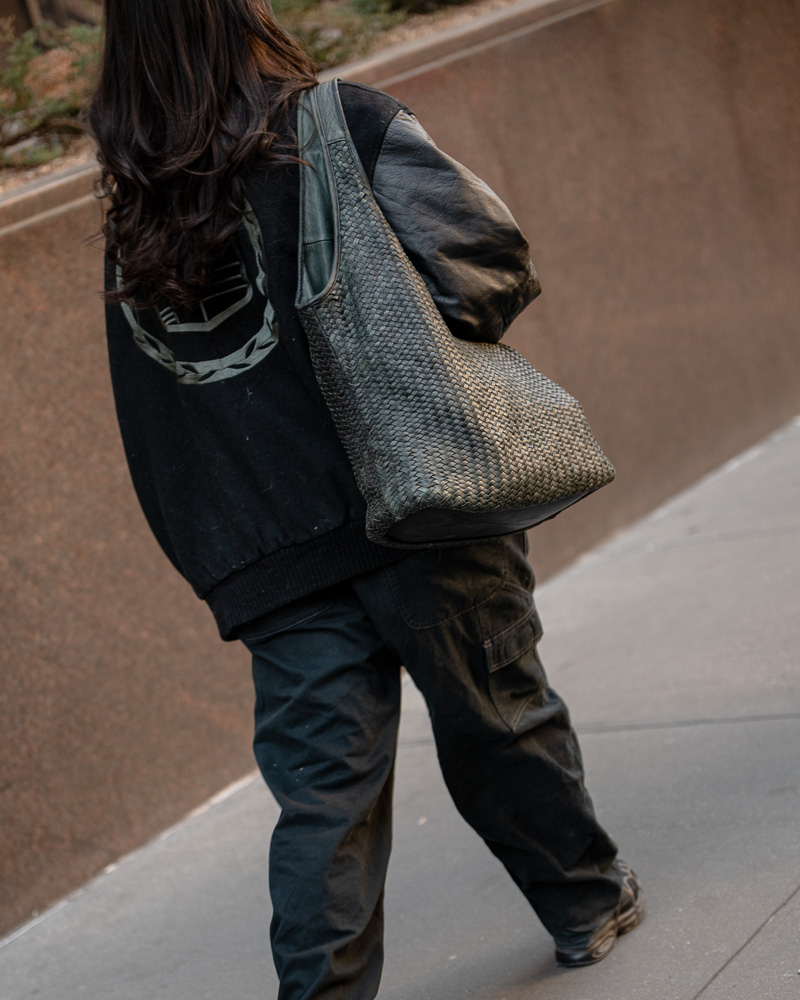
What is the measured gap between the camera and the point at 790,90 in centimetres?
→ 618

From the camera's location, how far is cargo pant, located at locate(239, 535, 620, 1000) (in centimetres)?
194

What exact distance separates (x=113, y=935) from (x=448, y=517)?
1.78 meters

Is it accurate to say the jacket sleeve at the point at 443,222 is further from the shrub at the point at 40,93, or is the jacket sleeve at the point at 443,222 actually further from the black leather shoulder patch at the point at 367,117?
the shrub at the point at 40,93

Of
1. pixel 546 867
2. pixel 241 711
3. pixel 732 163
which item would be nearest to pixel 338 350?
pixel 546 867

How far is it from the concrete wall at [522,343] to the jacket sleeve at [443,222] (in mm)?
1792

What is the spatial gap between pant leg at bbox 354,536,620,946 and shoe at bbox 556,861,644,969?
24 mm

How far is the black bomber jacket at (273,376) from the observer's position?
Result: 1.92m

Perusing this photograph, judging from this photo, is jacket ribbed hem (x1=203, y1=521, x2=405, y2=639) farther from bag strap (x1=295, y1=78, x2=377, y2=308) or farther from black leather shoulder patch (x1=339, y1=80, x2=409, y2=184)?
black leather shoulder patch (x1=339, y1=80, x2=409, y2=184)

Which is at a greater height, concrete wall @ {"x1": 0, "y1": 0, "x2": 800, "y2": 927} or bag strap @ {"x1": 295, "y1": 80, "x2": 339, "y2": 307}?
bag strap @ {"x1": 295, "y1": 80, "x2": 339, "y2": 307}

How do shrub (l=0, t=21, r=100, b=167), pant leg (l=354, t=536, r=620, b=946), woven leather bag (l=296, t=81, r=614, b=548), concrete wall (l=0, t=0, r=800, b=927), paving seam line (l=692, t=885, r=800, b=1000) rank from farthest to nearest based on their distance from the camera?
shrub (l=0, t=21, r=100, b=167) < concrete wall (l=0, t=0, r=800, b=927) < paving seam line (l=692, t=885, r=800, b=1000) < pant leg (l=354, t=536, r=620, b=946) < woven leather bag (l=296, t=81, r=614, b=548)

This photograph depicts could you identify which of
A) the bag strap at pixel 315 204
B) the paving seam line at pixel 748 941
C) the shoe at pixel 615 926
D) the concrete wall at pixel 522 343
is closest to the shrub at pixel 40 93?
the concrete wall at pixel 522 343

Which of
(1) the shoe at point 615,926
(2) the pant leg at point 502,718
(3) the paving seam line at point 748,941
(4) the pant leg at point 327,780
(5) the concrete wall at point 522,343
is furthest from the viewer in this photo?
(5) the concrete wall at point 522,343

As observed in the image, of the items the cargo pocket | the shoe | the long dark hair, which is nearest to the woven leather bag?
the long dark hair

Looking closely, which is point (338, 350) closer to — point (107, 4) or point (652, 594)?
point (107, 4)
